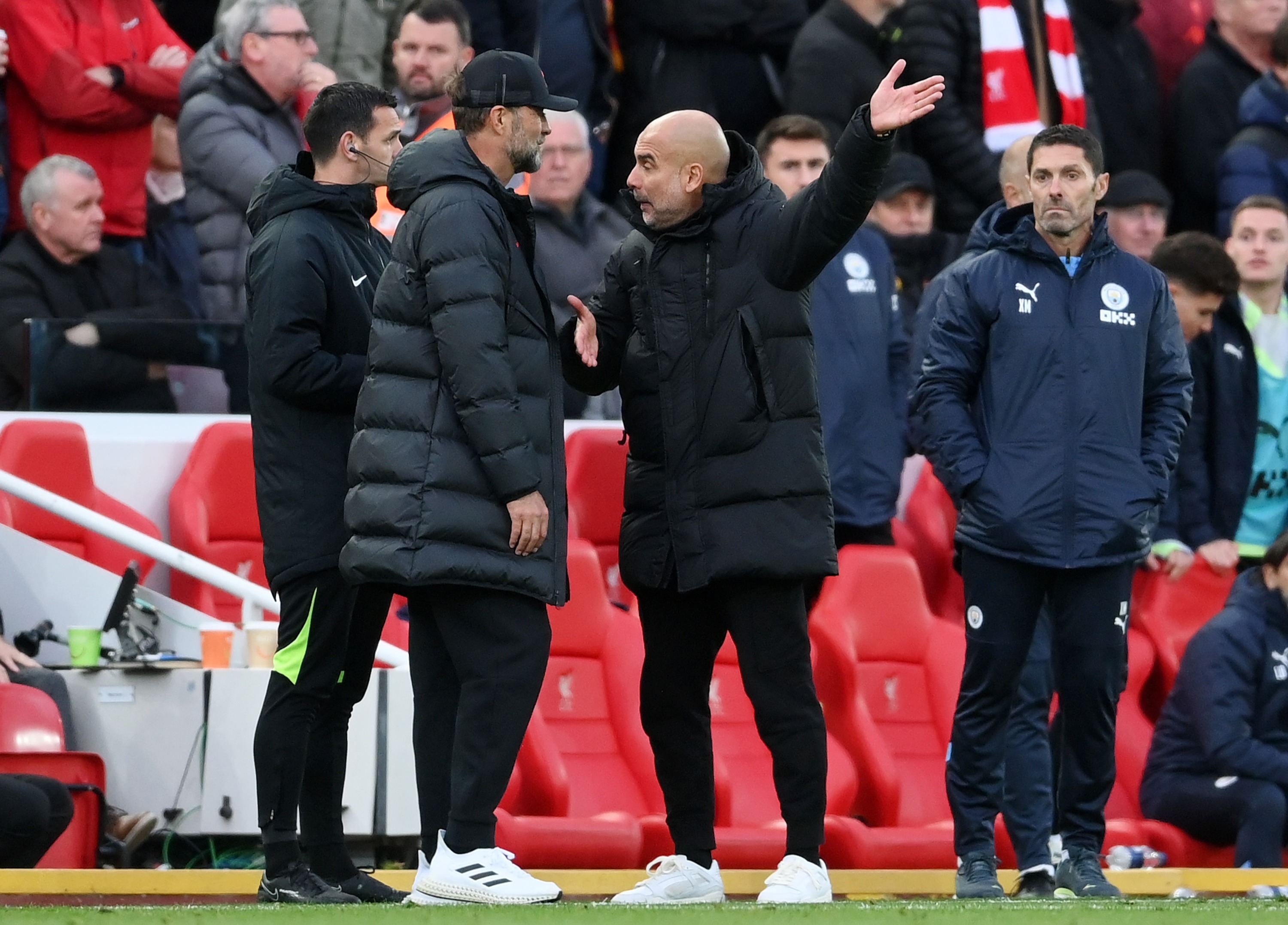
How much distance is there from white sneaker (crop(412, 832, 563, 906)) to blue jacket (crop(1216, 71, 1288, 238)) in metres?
6.64

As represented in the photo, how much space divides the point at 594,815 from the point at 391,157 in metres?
2.62

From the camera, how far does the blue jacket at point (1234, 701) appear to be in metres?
8.35

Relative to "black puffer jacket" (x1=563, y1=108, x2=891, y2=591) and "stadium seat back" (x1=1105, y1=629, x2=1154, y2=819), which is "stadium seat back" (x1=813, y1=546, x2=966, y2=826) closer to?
"stadium seat back" (x1=1105, y1=629, x2=1154, y2=819)

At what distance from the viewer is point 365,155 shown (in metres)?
6.16

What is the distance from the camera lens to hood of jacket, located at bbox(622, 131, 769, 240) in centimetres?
604

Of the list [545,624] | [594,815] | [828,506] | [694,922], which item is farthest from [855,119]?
[594,815]

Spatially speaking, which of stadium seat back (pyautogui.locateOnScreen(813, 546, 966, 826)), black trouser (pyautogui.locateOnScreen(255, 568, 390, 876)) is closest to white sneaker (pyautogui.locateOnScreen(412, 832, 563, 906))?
black trouser (pyautogui.locateOnScreen(255, 568, 390, 876))

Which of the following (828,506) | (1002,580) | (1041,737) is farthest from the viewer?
(1041,737)

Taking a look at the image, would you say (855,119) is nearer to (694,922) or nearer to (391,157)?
(391,157)

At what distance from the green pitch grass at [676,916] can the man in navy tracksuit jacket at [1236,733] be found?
2.79 metres

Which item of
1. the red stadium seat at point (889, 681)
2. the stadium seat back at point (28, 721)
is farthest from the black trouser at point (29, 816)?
the red stadium seat at point (889, 681)

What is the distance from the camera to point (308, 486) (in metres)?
5.94

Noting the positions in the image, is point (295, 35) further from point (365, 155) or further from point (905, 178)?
point (365, 155)

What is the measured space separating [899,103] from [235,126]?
404 centimetres
